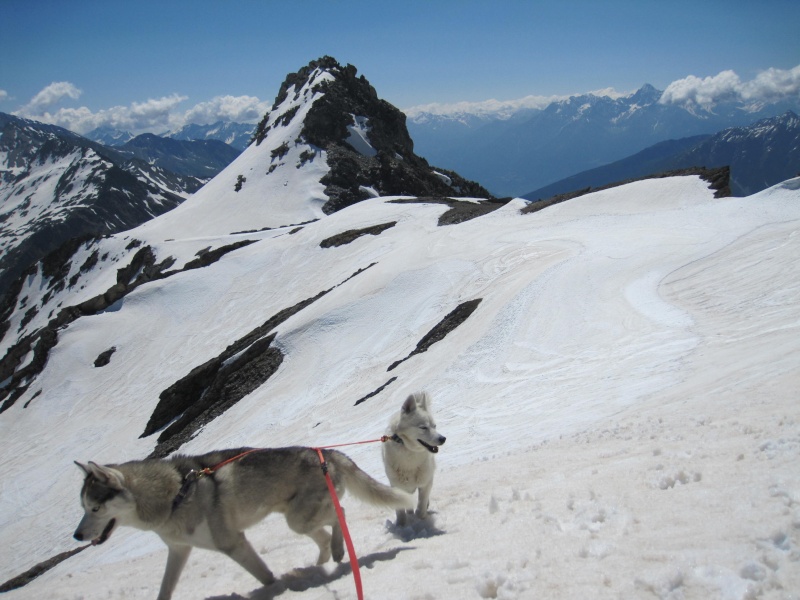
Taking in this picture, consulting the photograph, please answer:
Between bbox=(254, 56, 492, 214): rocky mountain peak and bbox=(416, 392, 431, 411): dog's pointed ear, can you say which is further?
bbox=(254, 56, 492, 214): rocky mountain peak

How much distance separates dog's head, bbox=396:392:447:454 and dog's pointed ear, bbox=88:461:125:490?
3813 mm

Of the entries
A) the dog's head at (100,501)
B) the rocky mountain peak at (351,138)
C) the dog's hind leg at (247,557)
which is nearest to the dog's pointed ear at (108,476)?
the dog's head at (100,501)

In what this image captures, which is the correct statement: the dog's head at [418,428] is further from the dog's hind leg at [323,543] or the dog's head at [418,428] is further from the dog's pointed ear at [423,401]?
the dog's hind leg at [323,543]

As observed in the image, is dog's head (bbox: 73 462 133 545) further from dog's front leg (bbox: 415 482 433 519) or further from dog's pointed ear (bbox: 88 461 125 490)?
dog's front leg (bbox: 415 482 433 519)

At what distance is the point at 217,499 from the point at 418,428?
2.96m

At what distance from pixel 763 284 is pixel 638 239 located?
1032 cm

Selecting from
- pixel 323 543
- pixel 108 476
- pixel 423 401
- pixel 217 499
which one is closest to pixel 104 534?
pixel 108 476

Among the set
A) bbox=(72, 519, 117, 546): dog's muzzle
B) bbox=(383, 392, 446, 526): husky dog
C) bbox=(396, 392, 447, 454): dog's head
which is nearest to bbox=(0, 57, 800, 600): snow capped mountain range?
bbox=(383, 392, 446, 526): husky dog

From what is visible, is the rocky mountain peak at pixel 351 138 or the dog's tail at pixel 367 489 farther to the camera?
the rocky mountain peak at pixel 351 138

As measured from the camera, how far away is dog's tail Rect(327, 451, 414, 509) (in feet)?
22.0

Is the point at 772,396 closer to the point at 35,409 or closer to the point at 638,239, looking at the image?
the point at 638,239

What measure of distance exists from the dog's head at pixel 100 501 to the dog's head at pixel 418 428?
3.80 m

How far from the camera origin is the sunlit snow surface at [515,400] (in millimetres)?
4781

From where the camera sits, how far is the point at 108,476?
5.75 meters
